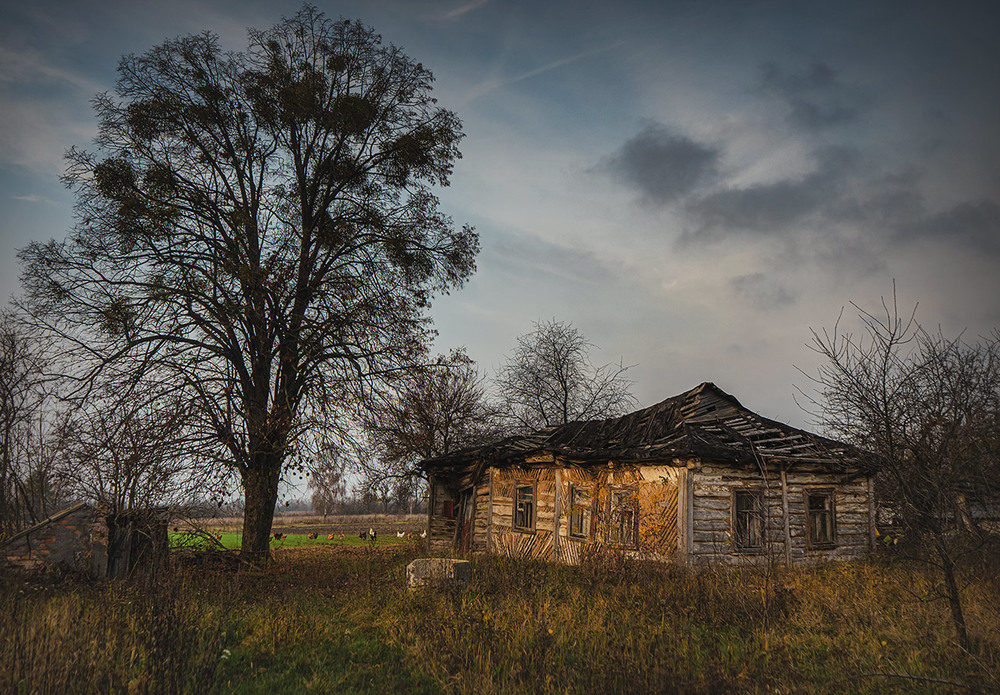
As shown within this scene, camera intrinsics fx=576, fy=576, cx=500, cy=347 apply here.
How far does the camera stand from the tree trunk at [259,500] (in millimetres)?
13695

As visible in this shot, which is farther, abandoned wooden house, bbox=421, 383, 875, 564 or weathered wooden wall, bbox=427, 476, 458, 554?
weathered wooden wall, bbox=427, 476, 458, 554

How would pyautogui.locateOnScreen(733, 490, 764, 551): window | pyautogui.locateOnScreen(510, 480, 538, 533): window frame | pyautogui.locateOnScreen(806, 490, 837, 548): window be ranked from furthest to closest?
pyautogui.locateOnScreen(510, 480, 538, 533): window frame
pyautogui.locateOnScreen(806, 490, 837, 548): window
pyautogui.locateOnScreen(733, 490, 764, 551): window

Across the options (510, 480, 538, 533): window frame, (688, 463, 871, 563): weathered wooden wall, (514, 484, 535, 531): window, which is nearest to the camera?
(688, 463, 871, 563): weathered wooden wall

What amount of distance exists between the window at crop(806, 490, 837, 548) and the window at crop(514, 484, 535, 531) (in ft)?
23.6

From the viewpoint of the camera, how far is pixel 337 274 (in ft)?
50.0

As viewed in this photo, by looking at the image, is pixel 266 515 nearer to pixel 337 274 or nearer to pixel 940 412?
pixel 337 274

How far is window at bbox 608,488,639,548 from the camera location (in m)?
13.2

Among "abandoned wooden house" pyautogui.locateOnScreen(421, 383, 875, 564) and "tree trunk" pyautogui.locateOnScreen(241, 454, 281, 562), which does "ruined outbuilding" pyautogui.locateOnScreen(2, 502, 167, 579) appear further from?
"abandoned wooden house" pyautogui.locateOnScreen(421, 383, 875, 564)

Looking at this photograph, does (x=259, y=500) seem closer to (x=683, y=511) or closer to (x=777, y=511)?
(x=683, y=511)

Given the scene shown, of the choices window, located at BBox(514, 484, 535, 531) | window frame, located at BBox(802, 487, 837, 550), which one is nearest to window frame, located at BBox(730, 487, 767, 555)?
window frame, located at BBox(802, 487, 837, 550)

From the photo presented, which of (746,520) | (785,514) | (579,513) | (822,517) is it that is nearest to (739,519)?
(746,520)

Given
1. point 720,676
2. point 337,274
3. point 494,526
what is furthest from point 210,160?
point 720,676

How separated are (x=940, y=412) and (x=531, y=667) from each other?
18.3ft

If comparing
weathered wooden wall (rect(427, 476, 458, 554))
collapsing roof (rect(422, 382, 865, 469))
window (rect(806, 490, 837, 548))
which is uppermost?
collapsing roof (rect(422, 382, 865, 469))
